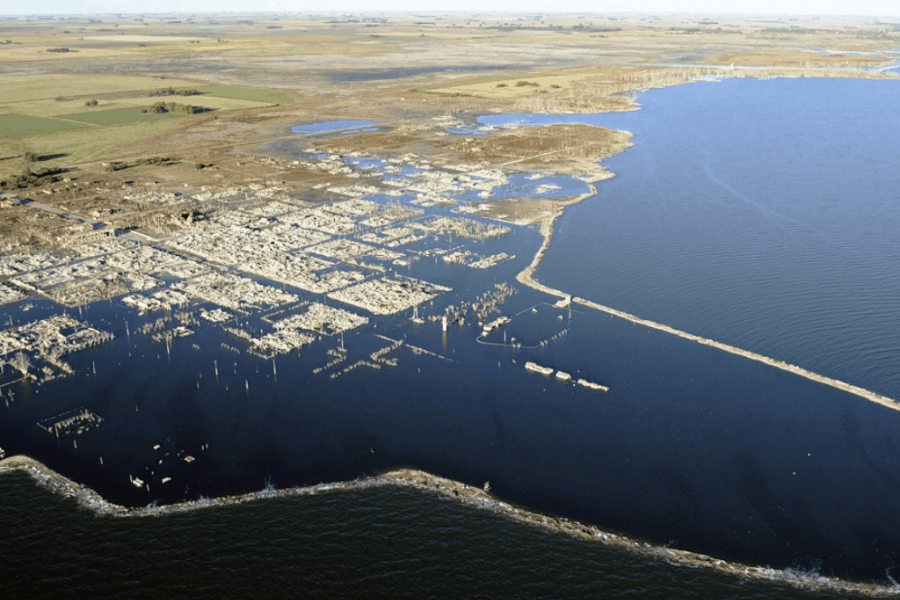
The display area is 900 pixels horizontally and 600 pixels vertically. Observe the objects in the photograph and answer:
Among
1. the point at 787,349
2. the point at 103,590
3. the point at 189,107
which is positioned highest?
the point at 189,107

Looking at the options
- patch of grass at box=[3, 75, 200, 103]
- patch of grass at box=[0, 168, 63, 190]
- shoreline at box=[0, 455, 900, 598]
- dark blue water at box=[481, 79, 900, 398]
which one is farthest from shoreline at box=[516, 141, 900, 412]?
patch of grass at box=[3, 75, 200, 103]

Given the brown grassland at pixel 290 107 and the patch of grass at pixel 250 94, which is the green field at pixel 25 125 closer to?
the brown grassland at pixel 290 107

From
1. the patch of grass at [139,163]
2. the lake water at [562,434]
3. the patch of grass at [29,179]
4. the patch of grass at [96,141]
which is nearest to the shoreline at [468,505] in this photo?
the lake water at [562,434]

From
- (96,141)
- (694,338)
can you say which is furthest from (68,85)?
(694,338)

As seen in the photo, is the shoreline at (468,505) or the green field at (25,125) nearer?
the shoreline at (468,505)

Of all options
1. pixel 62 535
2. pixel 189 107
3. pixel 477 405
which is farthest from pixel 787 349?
pixel 189 107

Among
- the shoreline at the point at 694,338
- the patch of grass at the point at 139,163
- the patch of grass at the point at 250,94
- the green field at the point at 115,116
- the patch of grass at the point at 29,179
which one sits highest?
the patch of grass at the point at 250,94

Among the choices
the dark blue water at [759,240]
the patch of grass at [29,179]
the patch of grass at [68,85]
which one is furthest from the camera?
the patch of grass at [68,85]

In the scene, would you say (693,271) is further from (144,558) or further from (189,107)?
(189,107)
